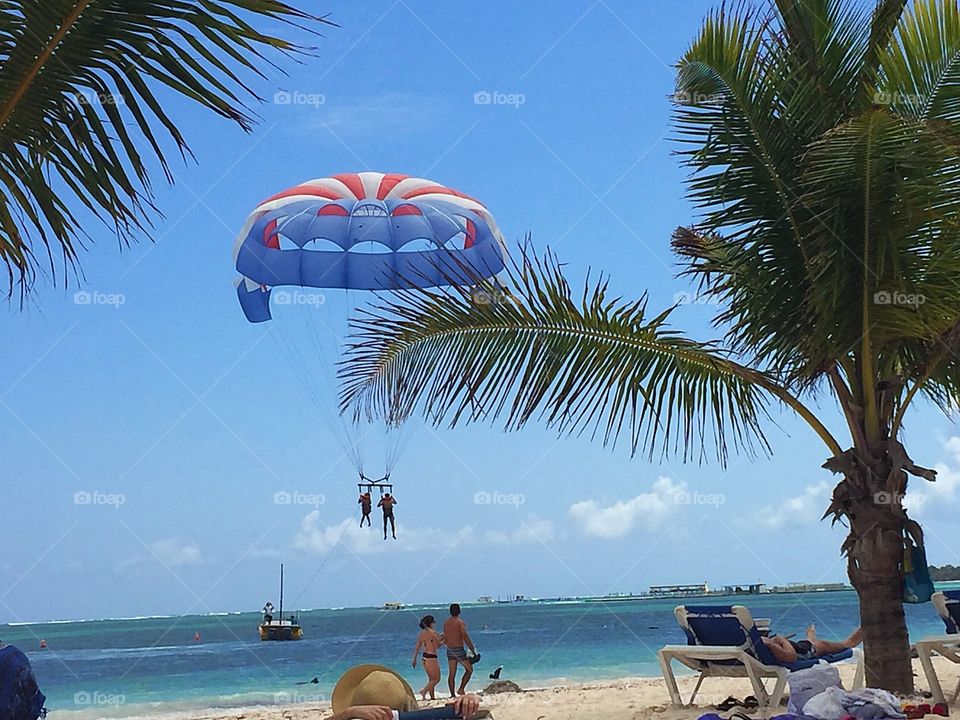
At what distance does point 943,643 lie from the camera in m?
8.22

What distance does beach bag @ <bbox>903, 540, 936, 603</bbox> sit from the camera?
7.32 m

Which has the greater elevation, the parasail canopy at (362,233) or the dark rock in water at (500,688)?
the parasail canopy at (362,233)

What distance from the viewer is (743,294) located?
777 centimetres

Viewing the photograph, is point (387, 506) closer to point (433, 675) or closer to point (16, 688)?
point (433, 675)

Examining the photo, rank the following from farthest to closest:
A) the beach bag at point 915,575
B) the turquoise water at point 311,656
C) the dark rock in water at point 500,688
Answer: the turquoise water at point 311,656 → the dark rock in water at point 500,688 → the beach bag at point 915,575

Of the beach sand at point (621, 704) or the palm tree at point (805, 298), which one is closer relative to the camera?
the palm tree at point (805, 298)

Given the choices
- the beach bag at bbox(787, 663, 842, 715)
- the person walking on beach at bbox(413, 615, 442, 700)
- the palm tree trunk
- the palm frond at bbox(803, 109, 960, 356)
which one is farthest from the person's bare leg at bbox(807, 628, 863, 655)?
the person walking on beach at bbox(413, 615, 442, 700)

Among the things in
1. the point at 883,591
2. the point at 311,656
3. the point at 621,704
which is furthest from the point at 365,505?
the point at 311,656

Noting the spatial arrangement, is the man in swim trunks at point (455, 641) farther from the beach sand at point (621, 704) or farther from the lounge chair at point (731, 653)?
the lounge chair at point (731, 653)

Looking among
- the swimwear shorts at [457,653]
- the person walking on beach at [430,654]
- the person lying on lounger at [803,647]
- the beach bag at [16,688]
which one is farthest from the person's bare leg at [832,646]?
the beach bag at [16,688]

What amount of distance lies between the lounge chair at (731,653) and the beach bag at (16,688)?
19.6ft

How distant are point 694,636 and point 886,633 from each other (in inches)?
82.9

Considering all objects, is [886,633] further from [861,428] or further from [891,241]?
[891,241]

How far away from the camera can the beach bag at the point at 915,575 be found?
7.32 meters
